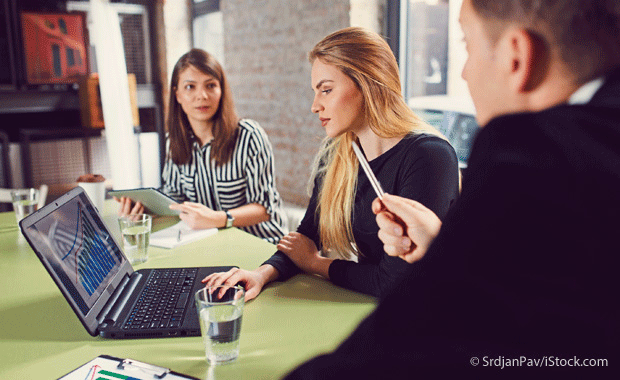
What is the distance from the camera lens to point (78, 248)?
3.65 ft

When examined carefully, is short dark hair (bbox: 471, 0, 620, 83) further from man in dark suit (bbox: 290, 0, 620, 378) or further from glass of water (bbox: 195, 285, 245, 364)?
glass of water (bbox: 195, 285, 245, 364)

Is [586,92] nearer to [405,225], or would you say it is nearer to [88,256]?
[405,225]

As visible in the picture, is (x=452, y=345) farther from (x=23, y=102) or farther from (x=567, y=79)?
(x=23, y=102)

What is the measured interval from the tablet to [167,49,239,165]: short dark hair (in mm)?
367

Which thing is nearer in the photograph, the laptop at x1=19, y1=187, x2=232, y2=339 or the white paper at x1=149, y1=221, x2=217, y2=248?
the laptop at x1=19, y1=187, x2=232, y2=339

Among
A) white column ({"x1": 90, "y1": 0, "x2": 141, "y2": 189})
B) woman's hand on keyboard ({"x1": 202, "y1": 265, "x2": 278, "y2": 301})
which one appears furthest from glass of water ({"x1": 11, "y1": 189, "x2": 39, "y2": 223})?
white column ({"x1": 90, "y1": 0, "x2": 141, "y2": 189})

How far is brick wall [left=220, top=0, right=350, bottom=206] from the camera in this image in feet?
10.8

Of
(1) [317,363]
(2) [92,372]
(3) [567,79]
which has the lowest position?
(2) [92,372]

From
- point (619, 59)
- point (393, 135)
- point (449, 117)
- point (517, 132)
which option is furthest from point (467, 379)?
point (449, 117)

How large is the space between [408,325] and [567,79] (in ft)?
0.83

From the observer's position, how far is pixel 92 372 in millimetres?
836

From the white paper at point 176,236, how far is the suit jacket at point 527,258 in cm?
130

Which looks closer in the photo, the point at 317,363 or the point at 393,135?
the point at 317,363

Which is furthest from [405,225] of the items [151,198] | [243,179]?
[243,179]
